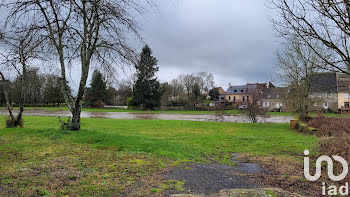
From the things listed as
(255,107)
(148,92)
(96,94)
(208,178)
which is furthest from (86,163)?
(96,94)

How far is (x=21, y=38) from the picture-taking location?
10.1 meters

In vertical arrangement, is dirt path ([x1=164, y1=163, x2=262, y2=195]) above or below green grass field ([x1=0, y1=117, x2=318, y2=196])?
below

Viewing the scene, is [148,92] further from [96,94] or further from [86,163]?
[86,163]

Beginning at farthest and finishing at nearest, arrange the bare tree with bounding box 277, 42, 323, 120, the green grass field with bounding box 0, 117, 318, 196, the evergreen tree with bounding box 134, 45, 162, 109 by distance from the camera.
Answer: the evergreen tree with bounding box 134, 45, 162, 109, the bare tree with bounding box 277, 42, 323, 120, the green grass field with bounding box 0, 117, 318, 196

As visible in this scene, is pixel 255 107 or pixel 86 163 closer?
pixel 86 163

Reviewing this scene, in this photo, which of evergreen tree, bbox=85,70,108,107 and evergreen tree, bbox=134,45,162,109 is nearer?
evergreen tree, bbox=134,45,162,109

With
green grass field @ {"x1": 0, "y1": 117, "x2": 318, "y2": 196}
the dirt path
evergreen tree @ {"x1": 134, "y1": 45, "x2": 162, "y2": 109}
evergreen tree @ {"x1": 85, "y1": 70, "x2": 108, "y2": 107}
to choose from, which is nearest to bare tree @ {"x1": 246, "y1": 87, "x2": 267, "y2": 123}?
green grass field @ {"x1": 0, "y1": 117, "x2": 318, "y2": 196}

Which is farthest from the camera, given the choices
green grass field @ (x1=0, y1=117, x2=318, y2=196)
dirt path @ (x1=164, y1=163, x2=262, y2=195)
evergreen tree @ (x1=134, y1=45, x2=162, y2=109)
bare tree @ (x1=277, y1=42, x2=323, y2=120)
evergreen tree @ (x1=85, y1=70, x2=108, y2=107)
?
evergreen tree @ (x1=85, y1=70, x2=108, y2=107)

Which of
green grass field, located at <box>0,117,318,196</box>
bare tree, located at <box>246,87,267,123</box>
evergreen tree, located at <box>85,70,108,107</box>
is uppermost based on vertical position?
evergreen tree, located at <box>85,70,108,107</box>

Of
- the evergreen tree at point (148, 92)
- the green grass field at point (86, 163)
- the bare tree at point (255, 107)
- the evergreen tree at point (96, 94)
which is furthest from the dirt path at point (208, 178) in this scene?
the evergreen tree at point (96, 94)

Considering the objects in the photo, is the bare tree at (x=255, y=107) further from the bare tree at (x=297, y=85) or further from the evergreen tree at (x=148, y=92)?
the evergreen tree at (x=148, y=92)

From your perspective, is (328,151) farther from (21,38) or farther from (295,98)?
(295,98)

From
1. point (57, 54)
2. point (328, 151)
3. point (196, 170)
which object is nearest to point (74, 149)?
point (196, 170)

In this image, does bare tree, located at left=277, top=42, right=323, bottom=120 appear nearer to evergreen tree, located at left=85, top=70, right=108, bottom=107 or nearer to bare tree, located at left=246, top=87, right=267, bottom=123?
bare tree, located at left=246, top=87, right=267, bottom=123
